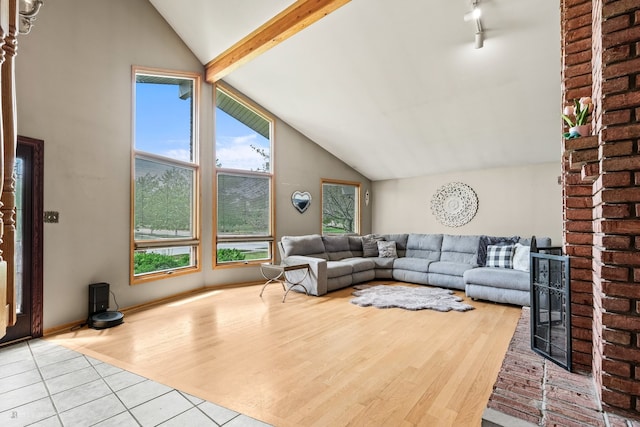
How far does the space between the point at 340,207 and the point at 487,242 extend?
3.10m

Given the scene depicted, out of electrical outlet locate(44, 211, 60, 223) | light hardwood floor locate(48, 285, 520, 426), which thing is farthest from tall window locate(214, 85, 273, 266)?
electrical outlet locate(44, 211, 60, 223)

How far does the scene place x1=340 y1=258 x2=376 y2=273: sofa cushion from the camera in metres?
5.39

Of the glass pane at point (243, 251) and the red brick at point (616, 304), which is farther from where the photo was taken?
the glass pane at point (243, 251)

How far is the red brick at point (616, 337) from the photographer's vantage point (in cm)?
132

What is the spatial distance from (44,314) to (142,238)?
126 cm

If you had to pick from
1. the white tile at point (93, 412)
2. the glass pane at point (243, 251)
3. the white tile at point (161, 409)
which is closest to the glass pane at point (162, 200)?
the glass pane at point (243, 251)

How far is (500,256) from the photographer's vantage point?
4.70 meters

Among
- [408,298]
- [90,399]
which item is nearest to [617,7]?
[90,399]

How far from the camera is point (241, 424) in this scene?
1758 millimetres

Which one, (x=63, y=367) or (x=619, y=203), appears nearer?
(x=619, y=203)

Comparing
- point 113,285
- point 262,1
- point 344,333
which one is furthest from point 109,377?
point 262,1

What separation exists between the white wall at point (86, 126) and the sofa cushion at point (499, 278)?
4.17 m

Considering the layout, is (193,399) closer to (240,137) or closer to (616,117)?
(616,117)

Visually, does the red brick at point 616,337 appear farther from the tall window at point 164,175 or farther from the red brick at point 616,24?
the tall window at point 164,175
